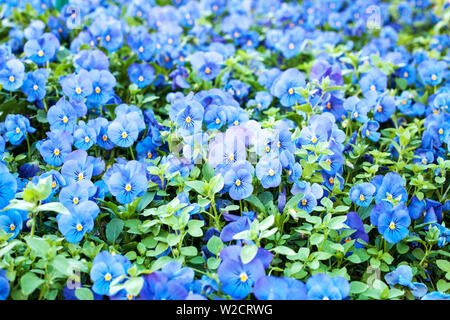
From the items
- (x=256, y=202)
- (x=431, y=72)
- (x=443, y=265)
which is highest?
(x=431, y=72)

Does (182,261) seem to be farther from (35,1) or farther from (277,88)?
(35,1)

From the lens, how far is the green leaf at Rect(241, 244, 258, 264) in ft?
4.73

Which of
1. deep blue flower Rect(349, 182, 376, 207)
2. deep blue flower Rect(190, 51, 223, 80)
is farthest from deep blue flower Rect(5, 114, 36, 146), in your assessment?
deep blue flower Rect(349, 182, 376, 207)

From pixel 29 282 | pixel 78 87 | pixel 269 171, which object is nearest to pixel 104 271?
pixel 29 282

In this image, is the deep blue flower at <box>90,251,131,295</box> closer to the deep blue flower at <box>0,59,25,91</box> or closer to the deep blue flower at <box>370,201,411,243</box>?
the deep blue flower at <box>370,201,411,243</box>

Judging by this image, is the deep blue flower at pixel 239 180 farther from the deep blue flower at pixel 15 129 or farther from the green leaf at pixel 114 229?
the deep blue flower at pixel 15 129

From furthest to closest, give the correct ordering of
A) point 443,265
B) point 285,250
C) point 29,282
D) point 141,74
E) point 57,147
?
point 141,74 → point 57,147 → point 443,265 → point 285,250 → point 29,282

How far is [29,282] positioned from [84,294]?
168 mm

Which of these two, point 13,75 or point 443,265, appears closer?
point 443,265

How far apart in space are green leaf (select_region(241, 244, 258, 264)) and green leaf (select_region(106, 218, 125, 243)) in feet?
1.69

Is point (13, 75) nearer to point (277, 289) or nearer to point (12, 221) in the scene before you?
point (12, 221)

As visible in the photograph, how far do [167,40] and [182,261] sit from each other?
5.68ft

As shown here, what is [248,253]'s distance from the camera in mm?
1463

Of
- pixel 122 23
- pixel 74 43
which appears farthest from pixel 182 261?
pixel 122 23
